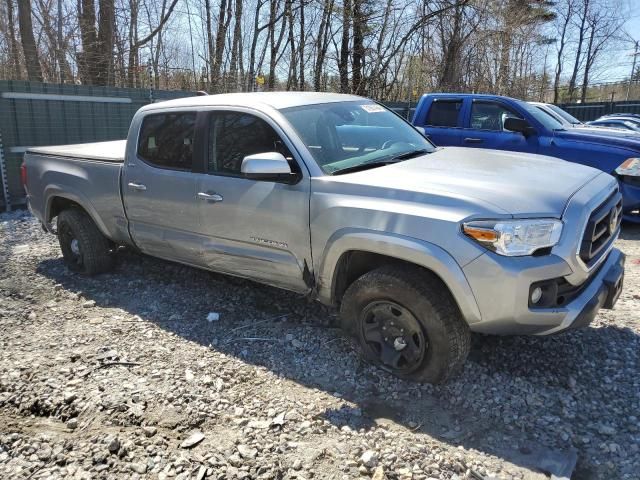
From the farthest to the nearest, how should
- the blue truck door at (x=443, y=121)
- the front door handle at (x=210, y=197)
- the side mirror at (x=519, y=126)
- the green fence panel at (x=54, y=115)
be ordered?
the green fence panel at (x=54, y=115) → the blue truck door at (x=443, y=121) → the side mirror at (x=519, y=126) → the front door handle at (x=210, y=197)

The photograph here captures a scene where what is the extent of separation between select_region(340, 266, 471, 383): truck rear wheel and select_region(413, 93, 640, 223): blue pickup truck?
5.20 m

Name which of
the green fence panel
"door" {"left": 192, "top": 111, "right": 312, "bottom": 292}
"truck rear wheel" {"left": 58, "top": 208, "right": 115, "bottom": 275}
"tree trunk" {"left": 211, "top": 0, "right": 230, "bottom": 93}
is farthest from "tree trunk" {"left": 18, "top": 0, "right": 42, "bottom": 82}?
"door" {"left": 192, "top": 111, "right": 312, "bottom": 292}

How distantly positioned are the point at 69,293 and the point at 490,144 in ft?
19.9

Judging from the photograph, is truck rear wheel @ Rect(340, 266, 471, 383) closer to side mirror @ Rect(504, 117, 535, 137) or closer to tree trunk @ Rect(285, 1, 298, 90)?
side mirror @ Rect(504, 117, 535, 137)

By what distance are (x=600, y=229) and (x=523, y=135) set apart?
4986mm

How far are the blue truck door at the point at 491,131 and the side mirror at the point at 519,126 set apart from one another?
0.08 metres

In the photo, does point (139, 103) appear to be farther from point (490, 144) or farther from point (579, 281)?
point (579, 281)

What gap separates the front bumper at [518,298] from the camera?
2.79 metres

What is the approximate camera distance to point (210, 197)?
400 cm

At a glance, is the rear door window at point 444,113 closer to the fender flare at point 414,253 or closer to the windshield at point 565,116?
the windshield at point 565,116

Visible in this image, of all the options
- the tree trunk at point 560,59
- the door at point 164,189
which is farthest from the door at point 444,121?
the tree trunk at point 560,59

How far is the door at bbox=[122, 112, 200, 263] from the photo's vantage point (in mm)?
4244

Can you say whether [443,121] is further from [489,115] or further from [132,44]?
[132,44]

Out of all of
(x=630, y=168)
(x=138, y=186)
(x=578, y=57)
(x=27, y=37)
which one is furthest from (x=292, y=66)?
(x=578, y=57)
